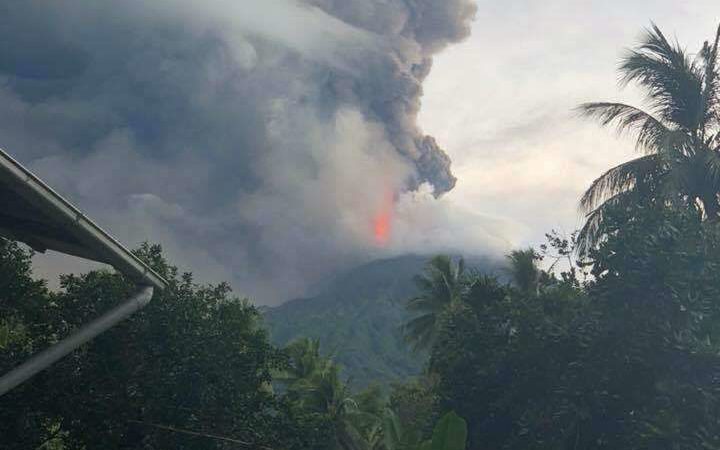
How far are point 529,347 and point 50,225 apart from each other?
44.7 feet

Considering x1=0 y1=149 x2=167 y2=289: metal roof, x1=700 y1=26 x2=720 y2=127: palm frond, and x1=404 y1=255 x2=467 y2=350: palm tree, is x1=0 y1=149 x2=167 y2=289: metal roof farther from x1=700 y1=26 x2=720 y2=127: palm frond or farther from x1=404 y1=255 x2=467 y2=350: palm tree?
x1=404 y1=255 x2=467 y2=350: palm tree

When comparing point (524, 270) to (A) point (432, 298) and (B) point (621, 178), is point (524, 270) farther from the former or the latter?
(B) point (621, 178)

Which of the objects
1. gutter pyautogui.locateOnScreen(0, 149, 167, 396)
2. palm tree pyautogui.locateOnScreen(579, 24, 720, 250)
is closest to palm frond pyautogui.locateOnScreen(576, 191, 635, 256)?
palm tree pyautogui.locateOnScreen(579, 24, 720, 250)

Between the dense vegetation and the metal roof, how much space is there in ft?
27.5

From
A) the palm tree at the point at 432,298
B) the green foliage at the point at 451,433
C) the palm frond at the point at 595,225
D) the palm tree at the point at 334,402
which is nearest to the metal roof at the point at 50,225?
the green foliage at the point at 451,433

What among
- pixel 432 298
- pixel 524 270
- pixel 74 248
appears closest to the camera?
pixel 74 248

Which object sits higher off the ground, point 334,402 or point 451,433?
point 334,402

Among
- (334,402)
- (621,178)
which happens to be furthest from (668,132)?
(334,402)

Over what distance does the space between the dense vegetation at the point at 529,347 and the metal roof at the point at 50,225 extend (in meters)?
8.37

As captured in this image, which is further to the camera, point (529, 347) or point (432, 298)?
point (432, 298)

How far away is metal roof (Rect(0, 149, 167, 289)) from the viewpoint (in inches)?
209

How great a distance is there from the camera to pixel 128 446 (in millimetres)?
15883

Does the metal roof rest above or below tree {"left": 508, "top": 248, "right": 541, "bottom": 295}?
below

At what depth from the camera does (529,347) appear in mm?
17062
